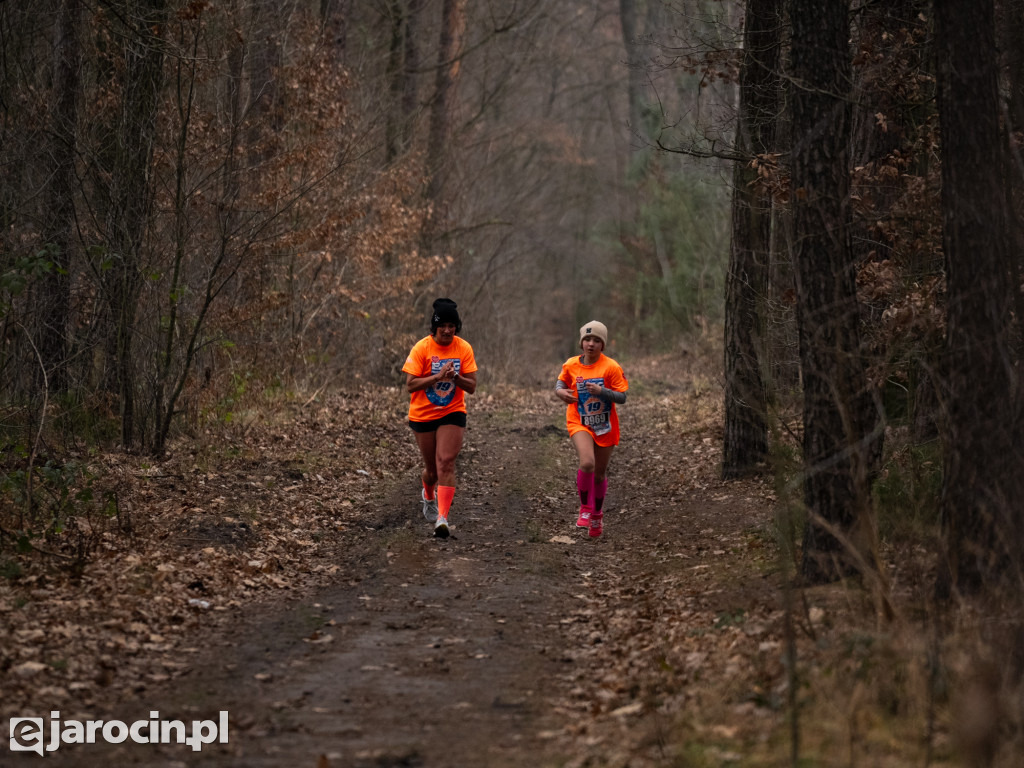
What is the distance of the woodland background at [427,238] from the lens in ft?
20.7

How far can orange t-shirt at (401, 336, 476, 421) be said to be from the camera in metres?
10.2

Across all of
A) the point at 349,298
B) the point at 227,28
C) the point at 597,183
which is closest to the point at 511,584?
the point at 227,28

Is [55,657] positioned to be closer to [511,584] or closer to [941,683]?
[511,584]

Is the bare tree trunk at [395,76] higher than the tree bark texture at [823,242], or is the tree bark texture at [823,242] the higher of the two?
the bare tree trunk at [395,76]

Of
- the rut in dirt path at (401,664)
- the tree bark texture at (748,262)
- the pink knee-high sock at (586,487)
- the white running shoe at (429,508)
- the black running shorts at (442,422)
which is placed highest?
the tree bark texture at (748,262)

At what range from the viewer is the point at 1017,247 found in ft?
24.5

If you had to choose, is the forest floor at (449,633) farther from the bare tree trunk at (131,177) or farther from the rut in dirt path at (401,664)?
the bare tree trunk at (131,177)

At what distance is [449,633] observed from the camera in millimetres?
7328

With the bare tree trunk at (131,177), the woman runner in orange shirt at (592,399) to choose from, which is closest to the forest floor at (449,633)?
the woman runner in orange shirt at (592,399)

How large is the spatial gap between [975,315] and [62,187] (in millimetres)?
9651

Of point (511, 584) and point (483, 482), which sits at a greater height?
point (483, 482)

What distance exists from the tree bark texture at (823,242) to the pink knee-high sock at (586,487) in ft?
11.6

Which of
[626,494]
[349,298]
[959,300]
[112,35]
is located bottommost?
[626,494]

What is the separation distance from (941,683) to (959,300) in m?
2.38
